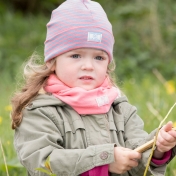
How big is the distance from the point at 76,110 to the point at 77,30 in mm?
397

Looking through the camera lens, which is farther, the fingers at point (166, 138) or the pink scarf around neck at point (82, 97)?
the pink scarf around neck at point (82, 97)

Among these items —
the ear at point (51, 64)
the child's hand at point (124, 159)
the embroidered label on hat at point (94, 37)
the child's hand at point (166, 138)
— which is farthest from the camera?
the ear at point (51, 64)

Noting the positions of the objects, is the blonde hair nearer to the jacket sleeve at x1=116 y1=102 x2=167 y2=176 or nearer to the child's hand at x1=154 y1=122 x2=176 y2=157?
the jacket sleeve at x1=116 y1=102 x2=167 y2=176

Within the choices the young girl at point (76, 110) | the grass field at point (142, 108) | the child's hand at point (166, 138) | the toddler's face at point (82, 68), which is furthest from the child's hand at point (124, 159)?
the grass field at point (142, 108)

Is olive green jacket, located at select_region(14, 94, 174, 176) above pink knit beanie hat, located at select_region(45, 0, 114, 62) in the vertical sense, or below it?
below

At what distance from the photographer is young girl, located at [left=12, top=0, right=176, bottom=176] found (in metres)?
2.78

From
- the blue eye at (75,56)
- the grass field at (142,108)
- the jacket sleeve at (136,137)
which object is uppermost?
the blue eye at (75,56)

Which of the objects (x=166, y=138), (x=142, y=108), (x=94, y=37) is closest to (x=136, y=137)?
(x=166, y=138)

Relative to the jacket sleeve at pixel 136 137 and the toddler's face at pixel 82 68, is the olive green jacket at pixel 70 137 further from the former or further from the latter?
the toddler's face at pixel 82 68

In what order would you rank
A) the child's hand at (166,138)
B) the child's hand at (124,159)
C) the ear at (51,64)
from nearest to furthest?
the child's hand at (166,138), the child's hand at (124,159), the ear at (51,64)

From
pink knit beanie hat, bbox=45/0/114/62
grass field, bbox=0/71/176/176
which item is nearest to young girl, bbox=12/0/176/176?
pink knit beanie hat, bbox=45/0/114/62

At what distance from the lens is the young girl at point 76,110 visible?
278cm

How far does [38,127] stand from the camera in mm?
2891

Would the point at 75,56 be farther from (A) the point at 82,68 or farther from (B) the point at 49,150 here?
(B) the point at 49,150
